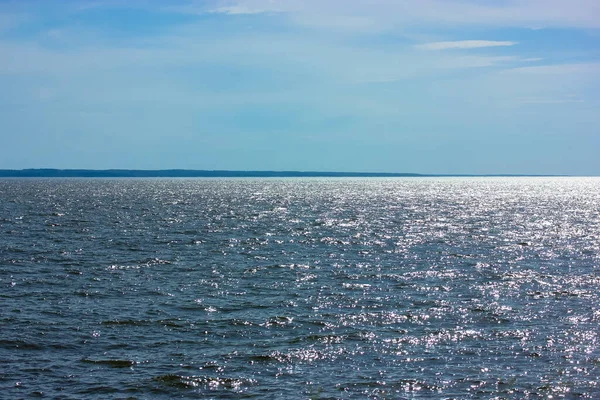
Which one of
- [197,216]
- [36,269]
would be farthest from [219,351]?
[197,216]

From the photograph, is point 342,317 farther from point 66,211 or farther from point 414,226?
point 66,211

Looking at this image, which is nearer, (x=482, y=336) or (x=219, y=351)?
(x=219, y=351)

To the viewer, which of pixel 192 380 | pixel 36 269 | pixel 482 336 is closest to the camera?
pixel 192 380

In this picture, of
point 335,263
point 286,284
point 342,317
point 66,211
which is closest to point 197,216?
point 66,211

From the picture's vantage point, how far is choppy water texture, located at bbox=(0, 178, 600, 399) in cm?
2133

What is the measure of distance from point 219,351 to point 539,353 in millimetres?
11162

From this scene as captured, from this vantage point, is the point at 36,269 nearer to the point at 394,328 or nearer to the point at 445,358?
the point at 394,328

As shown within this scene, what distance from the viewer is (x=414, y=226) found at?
78562 millimetres

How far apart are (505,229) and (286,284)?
142ft

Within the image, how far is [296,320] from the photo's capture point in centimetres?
2900

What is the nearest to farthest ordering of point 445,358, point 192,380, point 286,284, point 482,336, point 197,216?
point 192,380
point 445,358
point 482,336
point 286,284
point 197,216

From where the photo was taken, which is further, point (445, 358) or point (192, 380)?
point (445, 358)

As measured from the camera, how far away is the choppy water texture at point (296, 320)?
21.3m

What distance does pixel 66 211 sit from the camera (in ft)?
316
